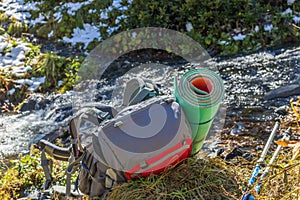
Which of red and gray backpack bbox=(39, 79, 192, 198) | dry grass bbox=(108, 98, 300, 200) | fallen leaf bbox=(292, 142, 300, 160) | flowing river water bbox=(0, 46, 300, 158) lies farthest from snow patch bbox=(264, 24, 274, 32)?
fallen leaf bbox=(292, 142, 300, 160)

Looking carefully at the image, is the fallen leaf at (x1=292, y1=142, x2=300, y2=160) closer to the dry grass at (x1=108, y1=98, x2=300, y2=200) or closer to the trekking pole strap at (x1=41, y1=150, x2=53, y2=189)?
the dry grass at (x1=108, y1=98, x2=300, y2=200)

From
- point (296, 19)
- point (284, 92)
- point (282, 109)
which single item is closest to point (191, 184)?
point (282, 109)

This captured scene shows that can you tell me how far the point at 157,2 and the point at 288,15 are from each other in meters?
2.20

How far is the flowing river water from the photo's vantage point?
5078mm

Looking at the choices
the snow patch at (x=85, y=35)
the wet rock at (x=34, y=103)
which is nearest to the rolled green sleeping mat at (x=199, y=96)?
the wet rock at (x=34, y=103)

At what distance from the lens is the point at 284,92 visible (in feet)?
17.0

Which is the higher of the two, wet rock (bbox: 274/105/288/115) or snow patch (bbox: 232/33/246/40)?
wet rock (bbox: 274/105/288/115)

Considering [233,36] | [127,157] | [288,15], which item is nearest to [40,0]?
[233,36]

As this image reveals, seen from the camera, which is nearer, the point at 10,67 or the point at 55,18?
the point at 10,67

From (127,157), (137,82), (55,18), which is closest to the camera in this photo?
(127,157)

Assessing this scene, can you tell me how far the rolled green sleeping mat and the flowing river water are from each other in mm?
2335

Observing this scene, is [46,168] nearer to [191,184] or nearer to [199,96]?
[191,184]

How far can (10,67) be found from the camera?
278 inches

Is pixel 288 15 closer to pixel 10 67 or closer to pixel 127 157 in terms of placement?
pixel 10 67
